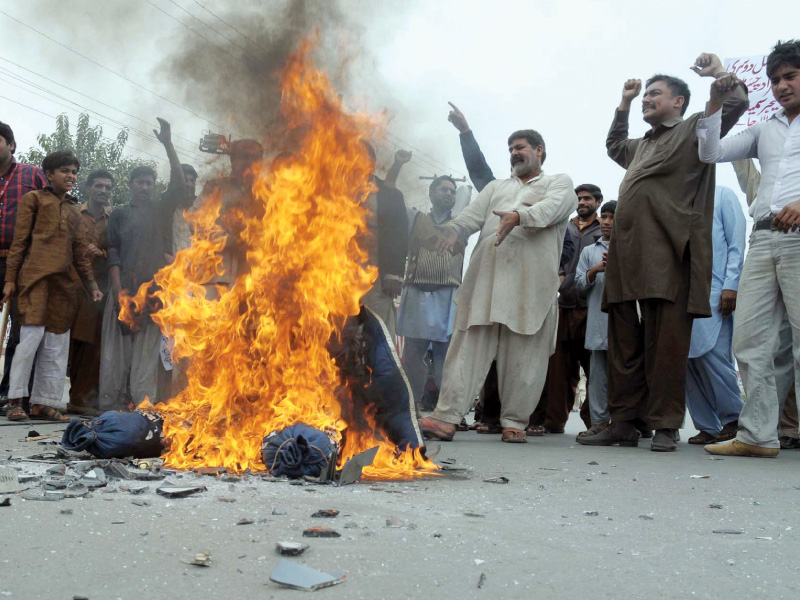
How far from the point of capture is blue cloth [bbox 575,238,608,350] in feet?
23.6

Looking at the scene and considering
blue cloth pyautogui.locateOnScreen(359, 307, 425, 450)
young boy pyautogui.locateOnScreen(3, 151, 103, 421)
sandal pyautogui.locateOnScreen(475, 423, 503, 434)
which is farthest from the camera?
sandal pyautogui.locateOnScreen(475, 423, 503, 434)

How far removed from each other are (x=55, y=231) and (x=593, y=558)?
582 centimetres

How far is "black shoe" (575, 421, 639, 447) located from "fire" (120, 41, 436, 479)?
7.39ft

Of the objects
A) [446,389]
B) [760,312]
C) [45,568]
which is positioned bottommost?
[45,568]

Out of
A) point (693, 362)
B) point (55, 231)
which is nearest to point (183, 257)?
point (55, 231)

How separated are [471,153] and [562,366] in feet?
7.02

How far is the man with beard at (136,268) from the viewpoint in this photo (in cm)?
754

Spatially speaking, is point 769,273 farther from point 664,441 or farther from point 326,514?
point 326,514

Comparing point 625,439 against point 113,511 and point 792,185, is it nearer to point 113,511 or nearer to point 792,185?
point 792,185

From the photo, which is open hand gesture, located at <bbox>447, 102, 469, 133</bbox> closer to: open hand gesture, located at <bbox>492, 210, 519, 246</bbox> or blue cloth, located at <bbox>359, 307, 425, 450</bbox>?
open hand gesture, located at <bbox>492, 210, 519, 246</bbox>

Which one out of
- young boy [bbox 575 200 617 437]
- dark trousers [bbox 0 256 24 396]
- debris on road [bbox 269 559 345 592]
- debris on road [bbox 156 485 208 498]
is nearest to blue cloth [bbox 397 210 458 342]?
young boy [bbox 575 200 617 437]

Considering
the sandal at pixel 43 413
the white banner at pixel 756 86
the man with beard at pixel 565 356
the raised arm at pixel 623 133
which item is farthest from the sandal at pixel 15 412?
the white banner at pixel 756 86

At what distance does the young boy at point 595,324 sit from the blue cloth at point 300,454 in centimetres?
386

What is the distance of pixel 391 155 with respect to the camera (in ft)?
20.9
